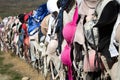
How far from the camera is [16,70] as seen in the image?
16.1 metres

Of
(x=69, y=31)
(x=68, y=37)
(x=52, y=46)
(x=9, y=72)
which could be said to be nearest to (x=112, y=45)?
(x=69, y=31)

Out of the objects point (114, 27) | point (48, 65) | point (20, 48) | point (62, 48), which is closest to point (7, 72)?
point (20, 48)

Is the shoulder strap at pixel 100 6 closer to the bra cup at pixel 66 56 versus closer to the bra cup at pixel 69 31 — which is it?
the bra cup at pixel 69 31

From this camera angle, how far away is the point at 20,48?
16984 mm

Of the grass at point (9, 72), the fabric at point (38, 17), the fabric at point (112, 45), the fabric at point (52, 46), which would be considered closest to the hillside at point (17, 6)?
the grass at point (9, 72)

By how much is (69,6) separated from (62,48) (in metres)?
0.89

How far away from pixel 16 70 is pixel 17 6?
34.6 metres

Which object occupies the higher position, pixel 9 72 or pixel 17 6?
pixel 17 6

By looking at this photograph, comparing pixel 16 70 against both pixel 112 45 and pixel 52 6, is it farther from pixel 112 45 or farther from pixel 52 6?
pixel 112 45

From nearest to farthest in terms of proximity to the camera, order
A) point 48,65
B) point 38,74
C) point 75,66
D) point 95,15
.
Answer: point 95,15 → point 75,66 → point 48,65 → point 38,74

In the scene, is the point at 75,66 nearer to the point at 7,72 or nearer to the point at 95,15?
the point at 95,15

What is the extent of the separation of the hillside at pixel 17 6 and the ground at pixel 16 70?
26.0 meters

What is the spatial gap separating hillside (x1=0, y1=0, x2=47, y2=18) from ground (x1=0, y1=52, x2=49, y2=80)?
26.0 metres

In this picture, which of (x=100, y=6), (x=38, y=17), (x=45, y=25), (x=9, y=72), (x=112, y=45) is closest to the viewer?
(x=112, y=45)
